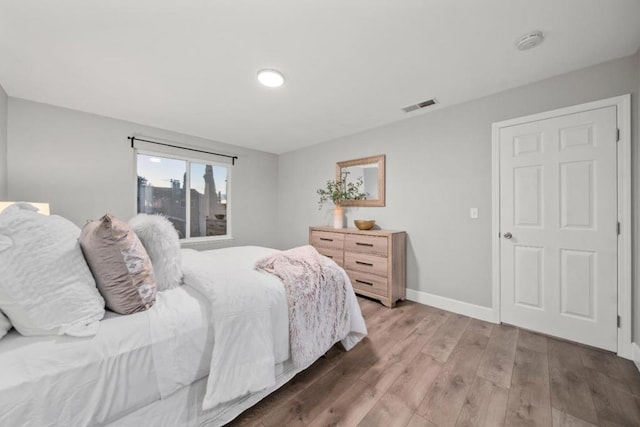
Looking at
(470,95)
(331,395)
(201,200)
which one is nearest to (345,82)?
(470,95)

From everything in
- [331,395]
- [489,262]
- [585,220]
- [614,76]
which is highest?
[614,76]

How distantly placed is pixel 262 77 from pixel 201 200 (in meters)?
2.63

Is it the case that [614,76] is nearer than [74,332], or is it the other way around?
[74,332]

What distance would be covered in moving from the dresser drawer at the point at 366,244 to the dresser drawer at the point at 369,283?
31cm

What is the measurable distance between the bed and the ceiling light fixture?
1.72 metres

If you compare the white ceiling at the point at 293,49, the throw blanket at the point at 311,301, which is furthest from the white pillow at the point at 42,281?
the white ceiling at the point at 293,49

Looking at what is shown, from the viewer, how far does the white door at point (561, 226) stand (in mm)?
1932

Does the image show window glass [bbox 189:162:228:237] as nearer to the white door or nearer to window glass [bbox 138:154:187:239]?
window glass [bbox 138:154:187:239]

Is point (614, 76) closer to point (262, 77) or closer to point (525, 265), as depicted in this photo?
point (525, 265)

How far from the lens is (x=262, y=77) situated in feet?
6.99

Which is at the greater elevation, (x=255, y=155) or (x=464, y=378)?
(x=255, y=155)

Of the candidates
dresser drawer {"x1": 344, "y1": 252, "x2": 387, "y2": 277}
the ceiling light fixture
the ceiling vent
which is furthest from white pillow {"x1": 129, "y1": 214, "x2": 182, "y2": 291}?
the ceiling vent

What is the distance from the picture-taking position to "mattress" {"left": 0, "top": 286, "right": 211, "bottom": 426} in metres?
0.80

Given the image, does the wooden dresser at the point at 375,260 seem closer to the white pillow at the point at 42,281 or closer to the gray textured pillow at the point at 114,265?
the gray textured pillow at the point at 114,265
